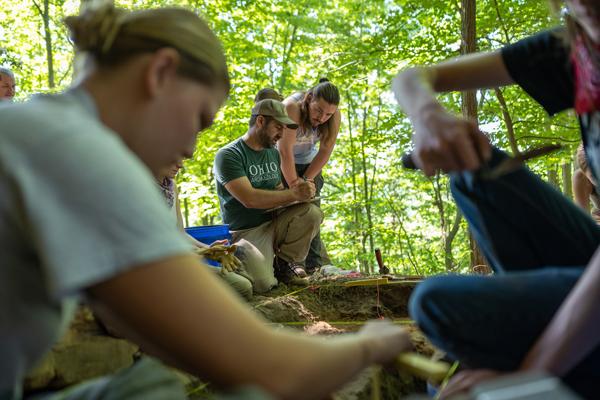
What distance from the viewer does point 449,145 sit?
1.22 meters

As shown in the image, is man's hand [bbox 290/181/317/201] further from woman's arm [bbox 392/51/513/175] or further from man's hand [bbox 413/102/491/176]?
man's hand [bbox 413/102/491/176]

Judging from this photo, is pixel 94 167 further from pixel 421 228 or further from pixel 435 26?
pixel 421 228

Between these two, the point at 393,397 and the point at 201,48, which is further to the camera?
the point at 393,397

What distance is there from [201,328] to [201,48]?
1.78ft

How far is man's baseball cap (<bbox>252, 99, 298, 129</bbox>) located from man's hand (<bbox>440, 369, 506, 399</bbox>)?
365 cm

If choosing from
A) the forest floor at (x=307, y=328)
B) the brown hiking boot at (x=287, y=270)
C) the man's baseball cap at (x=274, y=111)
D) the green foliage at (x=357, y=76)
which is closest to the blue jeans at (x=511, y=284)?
the forest floor at (x=307, y=328)

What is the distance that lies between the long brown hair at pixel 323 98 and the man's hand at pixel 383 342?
12.9 ft

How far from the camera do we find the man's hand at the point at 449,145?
4.00ft

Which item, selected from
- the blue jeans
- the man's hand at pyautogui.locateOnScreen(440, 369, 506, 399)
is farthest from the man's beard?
the man's hand at pyautogui.locateOnScreen(440, 369, 506, 399)

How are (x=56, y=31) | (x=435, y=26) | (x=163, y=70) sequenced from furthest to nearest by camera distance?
(x=56, y=31)
(x=435, y=26)
(x=163, y=70)

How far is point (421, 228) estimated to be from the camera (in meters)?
13.9

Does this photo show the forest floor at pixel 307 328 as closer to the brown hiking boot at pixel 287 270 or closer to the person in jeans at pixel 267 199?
the brown hiking boot at pixel 287 270

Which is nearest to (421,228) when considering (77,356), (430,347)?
(430,347)

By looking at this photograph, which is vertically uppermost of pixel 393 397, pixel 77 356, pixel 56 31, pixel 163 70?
pixel 56 31
